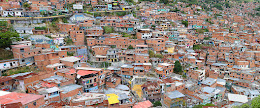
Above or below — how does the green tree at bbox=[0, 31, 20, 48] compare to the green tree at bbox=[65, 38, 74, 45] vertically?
above

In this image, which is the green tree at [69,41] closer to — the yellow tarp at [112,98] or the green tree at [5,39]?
the green tree at [5,39]

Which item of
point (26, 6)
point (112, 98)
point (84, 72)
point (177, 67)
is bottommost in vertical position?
point (112, 98)

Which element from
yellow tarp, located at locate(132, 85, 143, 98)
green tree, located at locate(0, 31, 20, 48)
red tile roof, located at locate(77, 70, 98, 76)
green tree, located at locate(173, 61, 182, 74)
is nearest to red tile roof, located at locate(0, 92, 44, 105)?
red tile roof, located at locate(77, 70, 98, 76)

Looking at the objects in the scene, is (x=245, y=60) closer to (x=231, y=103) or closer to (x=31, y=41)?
(x=231, y=103)

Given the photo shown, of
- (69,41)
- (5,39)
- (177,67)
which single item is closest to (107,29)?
(69,41)

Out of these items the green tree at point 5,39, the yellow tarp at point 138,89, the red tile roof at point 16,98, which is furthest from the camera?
the yellow tarp at point 138,89

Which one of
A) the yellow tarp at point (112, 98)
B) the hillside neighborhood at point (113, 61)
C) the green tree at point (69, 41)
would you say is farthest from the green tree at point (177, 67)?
the green tree at point (69, 41)

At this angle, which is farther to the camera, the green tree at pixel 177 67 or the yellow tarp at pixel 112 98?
the green tree at pixel 177 67

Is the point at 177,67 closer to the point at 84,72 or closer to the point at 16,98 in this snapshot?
the point at 84,72

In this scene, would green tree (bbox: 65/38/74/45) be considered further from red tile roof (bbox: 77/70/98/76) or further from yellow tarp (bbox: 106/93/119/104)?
yellow tarp (bbox: 106/93/119/104)
